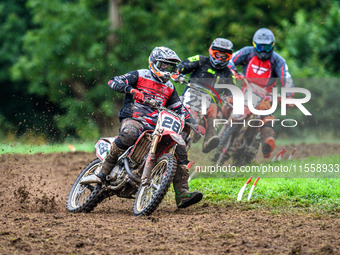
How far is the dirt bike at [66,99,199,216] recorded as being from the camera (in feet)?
26.4

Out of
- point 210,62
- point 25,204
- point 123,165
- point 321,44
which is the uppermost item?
point 321,44

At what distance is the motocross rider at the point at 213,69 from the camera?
12339 mm

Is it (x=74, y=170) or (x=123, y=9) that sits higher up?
(x=123, y=9)

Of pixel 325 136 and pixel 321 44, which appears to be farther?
pixel 321 44

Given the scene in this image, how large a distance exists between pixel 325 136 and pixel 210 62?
3.24 metres

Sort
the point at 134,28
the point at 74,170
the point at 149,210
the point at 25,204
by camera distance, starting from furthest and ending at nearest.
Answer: the point at 134,28 < the point at 74,170 < the point at 25,204 < the point at 149,210

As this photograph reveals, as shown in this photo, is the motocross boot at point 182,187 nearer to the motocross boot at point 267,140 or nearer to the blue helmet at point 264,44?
the motocross boot at point 267,140

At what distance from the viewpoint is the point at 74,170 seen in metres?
13.9

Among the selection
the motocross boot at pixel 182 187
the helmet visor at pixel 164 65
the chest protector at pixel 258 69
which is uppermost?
the chest protector at pixel 258 69

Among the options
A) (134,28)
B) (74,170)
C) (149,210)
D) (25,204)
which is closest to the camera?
(149,210)

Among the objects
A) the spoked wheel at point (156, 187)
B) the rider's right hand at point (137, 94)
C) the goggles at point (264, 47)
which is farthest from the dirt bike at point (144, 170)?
the goggles at point (264, 47)

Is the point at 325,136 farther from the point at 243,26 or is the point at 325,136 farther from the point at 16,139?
the point at 243,26

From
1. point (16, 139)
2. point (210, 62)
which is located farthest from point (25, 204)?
point (16, 139)

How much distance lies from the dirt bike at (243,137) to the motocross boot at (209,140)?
0.19 m
